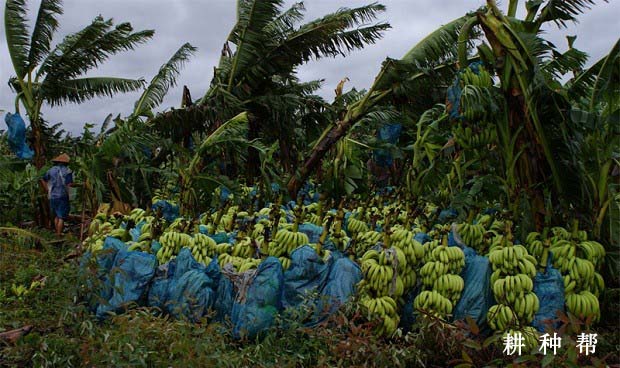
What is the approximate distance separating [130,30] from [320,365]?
7281mm

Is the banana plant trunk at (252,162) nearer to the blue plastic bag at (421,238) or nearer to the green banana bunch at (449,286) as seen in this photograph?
the blue plastic bag at (421,238)

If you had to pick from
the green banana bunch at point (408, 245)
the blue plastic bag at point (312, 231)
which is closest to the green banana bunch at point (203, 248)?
the blue plastic bag at point (312, 231)

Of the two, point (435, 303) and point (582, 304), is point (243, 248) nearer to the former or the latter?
point (435, 303)

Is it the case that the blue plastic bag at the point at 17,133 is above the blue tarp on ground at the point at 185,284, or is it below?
above

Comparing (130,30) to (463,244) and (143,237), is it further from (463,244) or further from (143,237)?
(463,244)

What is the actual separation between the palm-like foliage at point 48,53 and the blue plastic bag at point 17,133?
26 centimetres

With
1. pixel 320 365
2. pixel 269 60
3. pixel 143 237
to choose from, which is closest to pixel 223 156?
pixel 269 60

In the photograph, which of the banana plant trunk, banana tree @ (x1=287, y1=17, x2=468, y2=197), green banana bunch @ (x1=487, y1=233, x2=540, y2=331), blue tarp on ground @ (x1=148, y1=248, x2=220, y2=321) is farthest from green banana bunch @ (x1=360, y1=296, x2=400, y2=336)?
the banana plant trunk

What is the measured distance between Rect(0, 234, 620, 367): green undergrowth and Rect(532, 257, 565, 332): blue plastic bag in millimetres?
311

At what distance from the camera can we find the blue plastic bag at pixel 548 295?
3426 millimetres

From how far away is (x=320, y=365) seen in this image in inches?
101

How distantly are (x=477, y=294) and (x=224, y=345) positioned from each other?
1542 mm

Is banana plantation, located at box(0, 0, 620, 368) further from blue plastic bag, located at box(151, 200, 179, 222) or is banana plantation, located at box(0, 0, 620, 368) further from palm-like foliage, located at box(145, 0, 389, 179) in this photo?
palm-like foliage, located at box(145, 0, 389, 179)

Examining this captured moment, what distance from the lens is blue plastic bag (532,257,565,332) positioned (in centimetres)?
343
